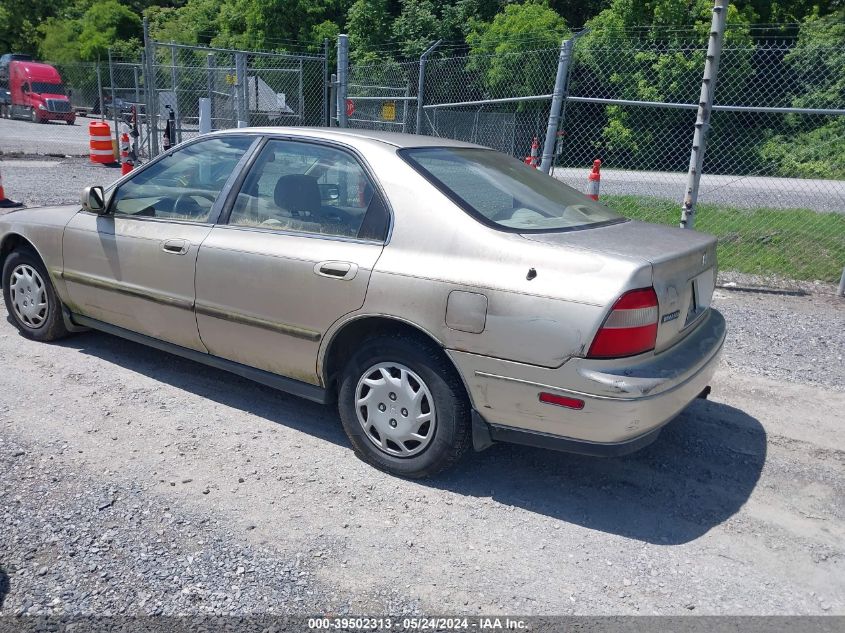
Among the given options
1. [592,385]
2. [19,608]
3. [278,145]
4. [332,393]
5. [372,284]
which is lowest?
[19,608]

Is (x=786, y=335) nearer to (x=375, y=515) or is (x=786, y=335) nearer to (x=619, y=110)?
(x=375, y=515)

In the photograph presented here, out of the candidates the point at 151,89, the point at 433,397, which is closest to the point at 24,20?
the point at 151,89

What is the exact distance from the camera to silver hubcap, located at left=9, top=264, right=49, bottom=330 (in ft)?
17.3

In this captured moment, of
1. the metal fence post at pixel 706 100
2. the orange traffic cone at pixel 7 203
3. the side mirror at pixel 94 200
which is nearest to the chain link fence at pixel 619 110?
the orange traffic cone at pixel 7 203

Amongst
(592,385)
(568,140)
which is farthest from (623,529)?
(568,140)

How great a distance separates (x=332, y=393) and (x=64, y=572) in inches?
62.1

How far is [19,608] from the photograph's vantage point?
267 centimetres

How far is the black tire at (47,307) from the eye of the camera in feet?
17.1

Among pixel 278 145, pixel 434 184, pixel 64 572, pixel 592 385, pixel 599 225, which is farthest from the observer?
pixel 278 145

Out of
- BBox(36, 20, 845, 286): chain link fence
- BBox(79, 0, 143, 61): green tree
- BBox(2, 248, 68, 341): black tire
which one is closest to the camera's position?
BBox(2, 248, 68, 341): black tire

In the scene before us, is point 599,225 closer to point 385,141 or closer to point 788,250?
point 385,141

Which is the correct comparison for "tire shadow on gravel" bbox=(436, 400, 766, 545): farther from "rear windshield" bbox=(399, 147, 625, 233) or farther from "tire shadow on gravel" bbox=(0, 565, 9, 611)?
"tire shadow on gravel" bbox=(0, 565, 9, 611)

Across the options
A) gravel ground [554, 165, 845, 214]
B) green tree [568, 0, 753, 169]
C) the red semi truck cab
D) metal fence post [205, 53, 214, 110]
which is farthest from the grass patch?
the red semi truck cab

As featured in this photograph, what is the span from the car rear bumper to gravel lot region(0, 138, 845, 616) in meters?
0.44
